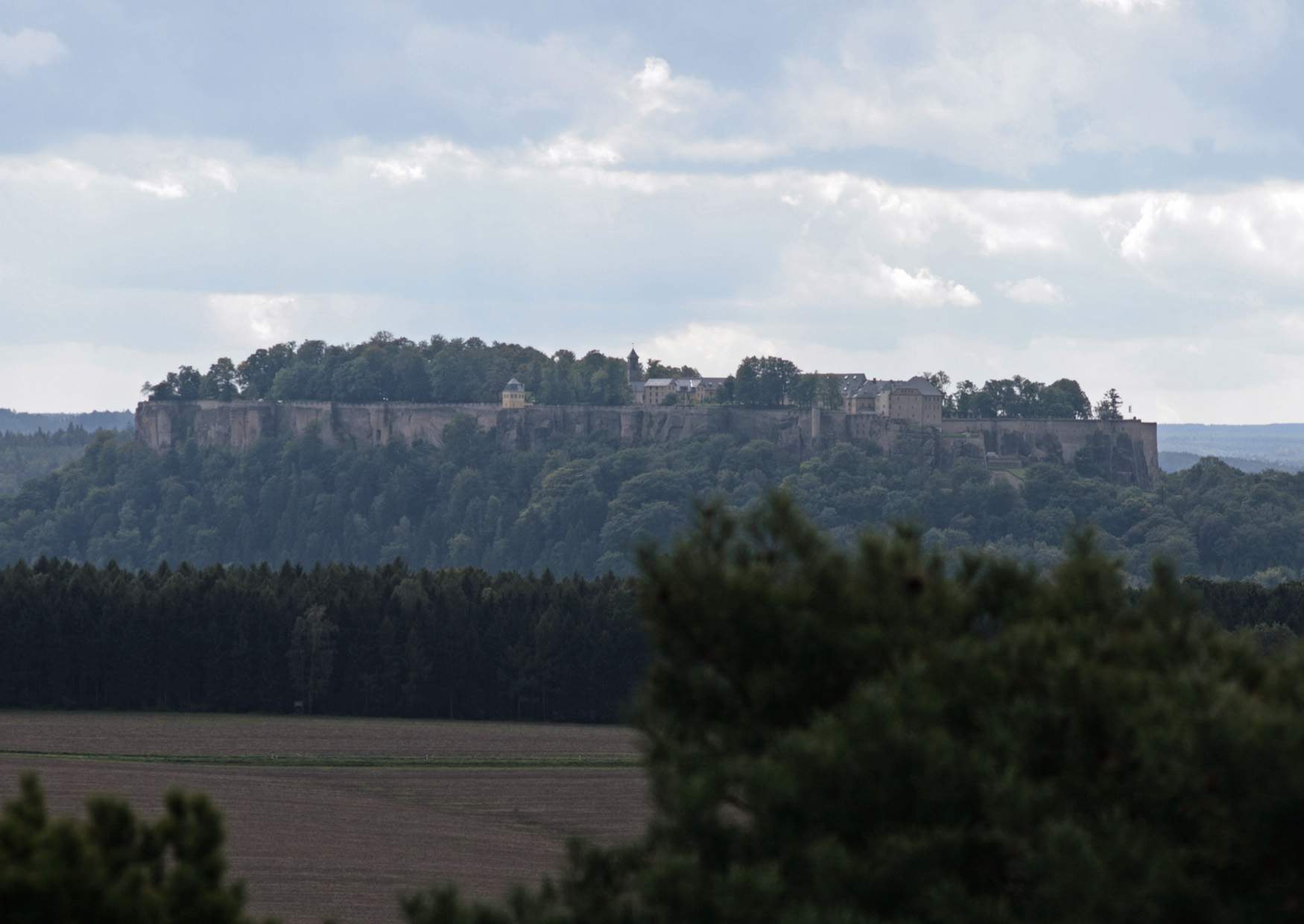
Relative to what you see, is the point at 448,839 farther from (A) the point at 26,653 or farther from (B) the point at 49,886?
(A) the point at 26,653

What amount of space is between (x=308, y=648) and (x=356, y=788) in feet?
84.6

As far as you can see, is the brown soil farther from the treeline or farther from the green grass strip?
the treeline

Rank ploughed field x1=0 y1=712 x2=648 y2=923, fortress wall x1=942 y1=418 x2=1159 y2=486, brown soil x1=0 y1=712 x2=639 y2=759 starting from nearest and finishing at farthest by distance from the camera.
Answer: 1. ploughed field x1=0 y1=712 x2=648 y2=923
2. brown soil x1=0 y1=712 x2=639 y2=759
3. fortress wall x1=942 y1=418 x2=1159 y2=486

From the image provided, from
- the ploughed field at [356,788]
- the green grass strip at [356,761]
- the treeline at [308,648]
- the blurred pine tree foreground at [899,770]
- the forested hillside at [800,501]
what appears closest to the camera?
the blurred pine tree foreground at [899,770]

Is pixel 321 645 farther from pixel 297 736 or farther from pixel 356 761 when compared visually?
pixel 356 761

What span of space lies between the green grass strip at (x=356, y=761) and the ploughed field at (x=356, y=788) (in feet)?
0.31

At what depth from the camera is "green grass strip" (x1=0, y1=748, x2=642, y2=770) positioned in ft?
206

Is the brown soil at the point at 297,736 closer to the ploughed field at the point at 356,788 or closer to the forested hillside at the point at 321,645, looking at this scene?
the ploughed field at the point at 356,788

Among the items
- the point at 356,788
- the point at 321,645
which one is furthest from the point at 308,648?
the point at 356,788

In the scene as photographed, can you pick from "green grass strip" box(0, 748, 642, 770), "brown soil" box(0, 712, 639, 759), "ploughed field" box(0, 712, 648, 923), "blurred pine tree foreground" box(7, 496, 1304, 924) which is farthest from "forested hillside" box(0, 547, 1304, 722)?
"blurred pine tree foreground" box(7, 496, 1304, 924)

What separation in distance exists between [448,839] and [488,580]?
44875 mm

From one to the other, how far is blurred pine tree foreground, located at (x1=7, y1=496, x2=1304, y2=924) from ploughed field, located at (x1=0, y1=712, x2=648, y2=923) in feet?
50.3

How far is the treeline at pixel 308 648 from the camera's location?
8181 cm

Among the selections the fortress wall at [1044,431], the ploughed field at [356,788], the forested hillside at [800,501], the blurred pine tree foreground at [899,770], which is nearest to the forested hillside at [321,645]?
the ploughed field at [356,788]
